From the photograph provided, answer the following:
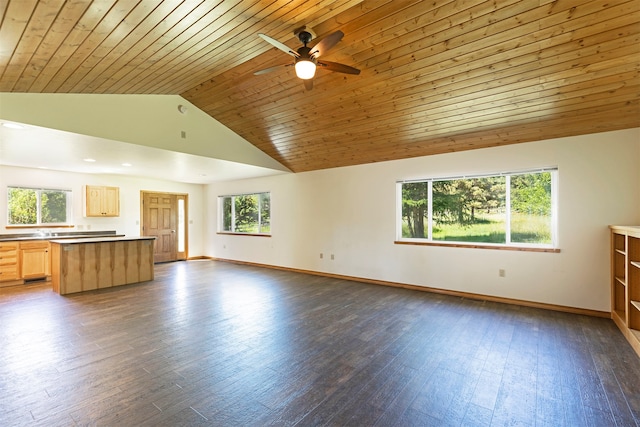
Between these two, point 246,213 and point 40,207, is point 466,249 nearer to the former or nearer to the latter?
point 246,213

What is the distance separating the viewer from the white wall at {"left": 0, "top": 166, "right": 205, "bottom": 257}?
19.3 feet

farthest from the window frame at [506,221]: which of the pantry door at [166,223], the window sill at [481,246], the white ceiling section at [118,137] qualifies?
the pantry door at [166,223]

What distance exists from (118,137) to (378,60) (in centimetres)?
350

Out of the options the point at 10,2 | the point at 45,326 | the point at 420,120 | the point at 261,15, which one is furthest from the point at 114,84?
the point at 420,120

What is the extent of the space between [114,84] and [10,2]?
1.79 m

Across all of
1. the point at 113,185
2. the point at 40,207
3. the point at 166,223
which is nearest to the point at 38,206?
the point at 40,207

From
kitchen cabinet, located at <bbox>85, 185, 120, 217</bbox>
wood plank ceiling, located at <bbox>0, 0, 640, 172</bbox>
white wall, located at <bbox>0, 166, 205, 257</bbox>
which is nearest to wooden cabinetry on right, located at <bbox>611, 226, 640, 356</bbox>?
wood plank ceiling, located at <bbox>0, 0, 640, 172</bbox>

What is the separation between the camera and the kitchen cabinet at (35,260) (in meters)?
5.59

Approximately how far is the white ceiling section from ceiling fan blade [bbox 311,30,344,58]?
3064 millimetres

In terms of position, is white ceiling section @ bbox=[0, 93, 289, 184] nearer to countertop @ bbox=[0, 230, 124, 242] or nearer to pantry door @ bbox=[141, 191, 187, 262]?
countertop @ bbox=[0, 230, 124, 242]

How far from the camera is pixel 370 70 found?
132 inches

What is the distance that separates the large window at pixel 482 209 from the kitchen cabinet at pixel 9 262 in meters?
7.08

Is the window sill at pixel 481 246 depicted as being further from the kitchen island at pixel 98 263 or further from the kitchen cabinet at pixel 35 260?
the kitchen cabinet at pixel 35 260

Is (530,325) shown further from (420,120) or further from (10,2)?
(10,2)
